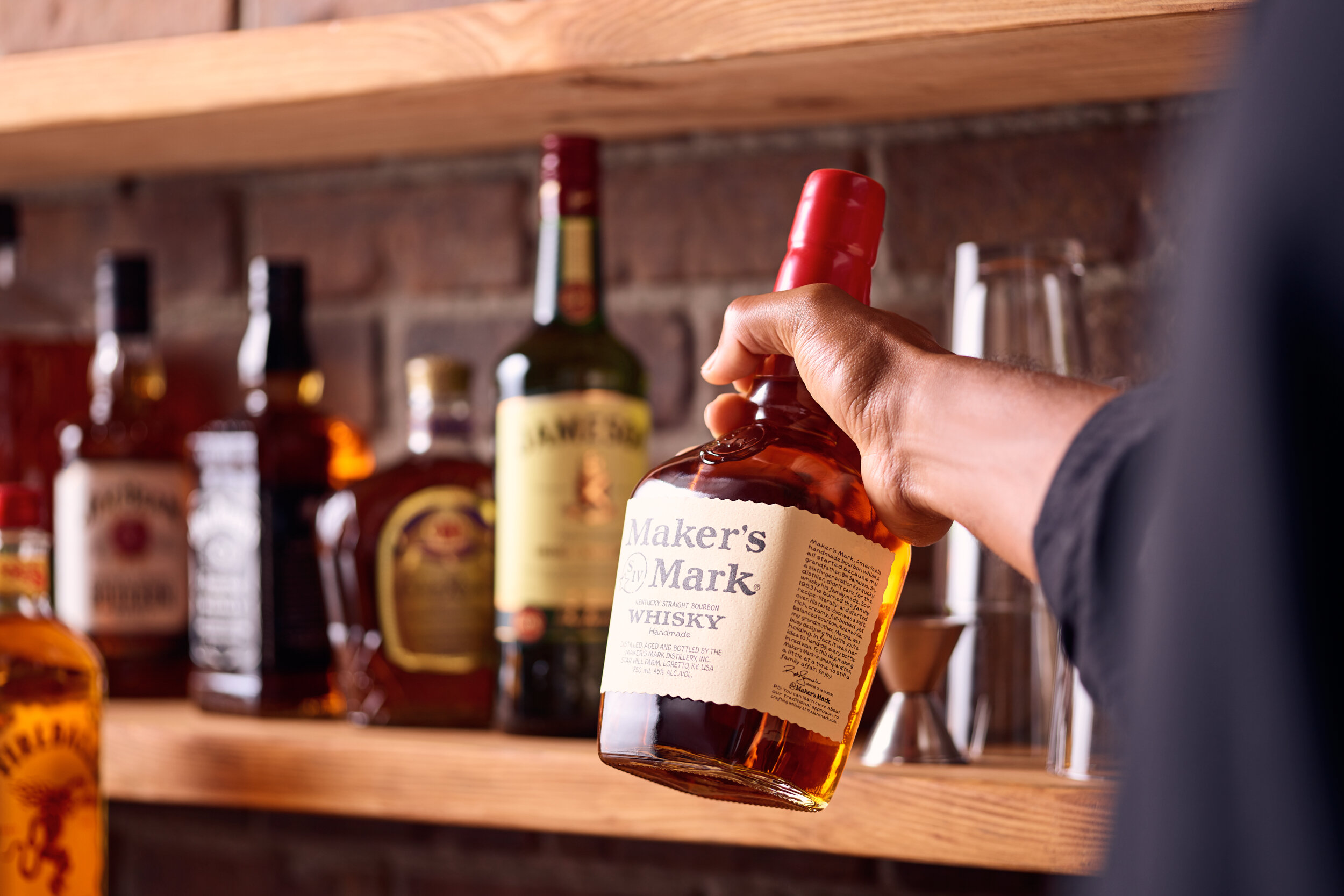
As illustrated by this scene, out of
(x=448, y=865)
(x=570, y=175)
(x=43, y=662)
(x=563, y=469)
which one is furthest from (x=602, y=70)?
(x=448, y=865)

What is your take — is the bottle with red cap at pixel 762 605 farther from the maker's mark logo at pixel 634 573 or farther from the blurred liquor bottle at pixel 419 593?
the blurred liquor bottle at pixel 419 593

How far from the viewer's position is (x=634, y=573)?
1.53 feet

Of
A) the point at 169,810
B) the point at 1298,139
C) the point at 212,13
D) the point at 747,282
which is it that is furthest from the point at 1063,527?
the point at 169,810

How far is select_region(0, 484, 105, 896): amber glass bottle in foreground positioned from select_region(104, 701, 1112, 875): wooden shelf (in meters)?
0.05

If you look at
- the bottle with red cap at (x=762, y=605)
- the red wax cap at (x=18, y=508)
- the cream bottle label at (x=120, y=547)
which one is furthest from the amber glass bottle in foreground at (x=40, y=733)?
the bottle with red cap at (x=762, y=605)

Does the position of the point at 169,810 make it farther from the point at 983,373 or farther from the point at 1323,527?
the point at 1323,527

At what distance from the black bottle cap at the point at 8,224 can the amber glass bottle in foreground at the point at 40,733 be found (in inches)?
15.2

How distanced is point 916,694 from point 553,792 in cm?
18

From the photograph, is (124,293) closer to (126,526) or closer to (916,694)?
(126,526)

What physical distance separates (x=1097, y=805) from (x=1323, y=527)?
40 centimetres

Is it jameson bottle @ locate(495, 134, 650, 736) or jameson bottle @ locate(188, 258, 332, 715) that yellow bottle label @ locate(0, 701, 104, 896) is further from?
jameson bottle @ locate(495, 134, 650, 736)

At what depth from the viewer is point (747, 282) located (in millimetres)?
854

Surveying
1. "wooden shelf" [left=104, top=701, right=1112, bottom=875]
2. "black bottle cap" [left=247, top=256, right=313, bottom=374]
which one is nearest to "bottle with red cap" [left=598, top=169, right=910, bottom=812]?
"wooden shelf" [left=104, top=701, right=1112, bottom=875]

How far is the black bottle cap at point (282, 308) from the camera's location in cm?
83
